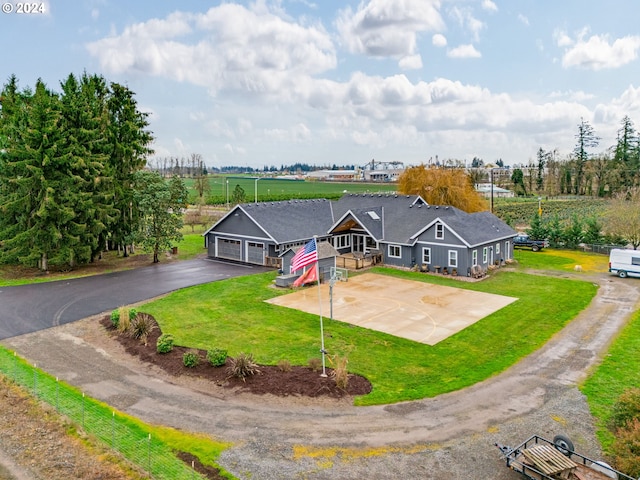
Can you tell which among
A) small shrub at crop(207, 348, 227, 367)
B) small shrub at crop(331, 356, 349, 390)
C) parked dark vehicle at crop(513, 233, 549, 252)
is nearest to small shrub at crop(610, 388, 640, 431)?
small shrub at crop(331, 356, 349, 390)

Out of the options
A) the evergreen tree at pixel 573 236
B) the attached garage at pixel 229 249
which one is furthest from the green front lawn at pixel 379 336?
the evergreen tree at pixel 573 236

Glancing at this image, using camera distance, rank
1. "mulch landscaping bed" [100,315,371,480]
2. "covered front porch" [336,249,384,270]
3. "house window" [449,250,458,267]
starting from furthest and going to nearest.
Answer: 1. "covered front porch" [336,249,384,270]
2. "house window" [449,250,458,267]
3. "mulch landscaping bed" [100,315,371,480]

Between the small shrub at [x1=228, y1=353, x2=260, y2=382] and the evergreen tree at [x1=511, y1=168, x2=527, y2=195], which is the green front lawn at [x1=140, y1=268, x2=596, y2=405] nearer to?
the small shrub at [x1=228, y1=353, x2=260, y2=382]

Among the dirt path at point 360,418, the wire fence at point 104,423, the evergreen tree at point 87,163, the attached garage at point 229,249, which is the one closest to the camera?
the wire fence at point 104,423

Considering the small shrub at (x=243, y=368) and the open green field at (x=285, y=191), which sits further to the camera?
the open green field at (x=285, y=191)

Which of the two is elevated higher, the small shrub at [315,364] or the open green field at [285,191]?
the open green field at [285,191]

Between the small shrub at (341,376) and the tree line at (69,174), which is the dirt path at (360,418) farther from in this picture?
the tree line at (69,174)

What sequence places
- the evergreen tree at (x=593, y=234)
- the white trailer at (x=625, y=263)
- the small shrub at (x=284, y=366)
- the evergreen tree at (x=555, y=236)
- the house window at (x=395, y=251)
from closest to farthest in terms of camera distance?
the small shrub at (x=284, y=366) → the white trailer at (x=625, y=263) → the house window at (x=395, y=251) → the evergreen tree at (x=593, y=234) → the evergreen tree at (x=555, y=236)
